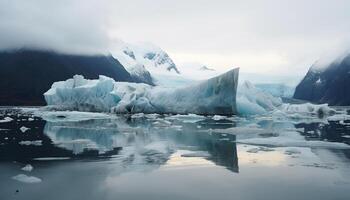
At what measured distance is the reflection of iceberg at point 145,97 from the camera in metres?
30.8

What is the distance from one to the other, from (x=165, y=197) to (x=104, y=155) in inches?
190

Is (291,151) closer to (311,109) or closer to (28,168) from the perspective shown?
(28,168)

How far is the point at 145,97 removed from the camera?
35844 millimetres

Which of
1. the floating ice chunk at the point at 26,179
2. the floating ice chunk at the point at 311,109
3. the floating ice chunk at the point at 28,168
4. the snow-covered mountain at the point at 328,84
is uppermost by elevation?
the snow-covered mountain at the point at 328,84

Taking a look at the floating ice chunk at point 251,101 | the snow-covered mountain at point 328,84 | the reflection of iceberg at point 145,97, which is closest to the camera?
the reflection of iceberg at point 145,97

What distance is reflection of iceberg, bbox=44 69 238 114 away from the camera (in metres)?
30.8

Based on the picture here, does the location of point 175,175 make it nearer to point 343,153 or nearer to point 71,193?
point 71,193

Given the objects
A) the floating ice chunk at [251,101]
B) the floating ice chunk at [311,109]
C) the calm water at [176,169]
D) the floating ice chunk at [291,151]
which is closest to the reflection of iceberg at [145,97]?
the floating ice chunk at [251,101]

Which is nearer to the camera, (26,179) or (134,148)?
(26,179)

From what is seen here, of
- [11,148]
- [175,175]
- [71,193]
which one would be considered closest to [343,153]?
[175,175]

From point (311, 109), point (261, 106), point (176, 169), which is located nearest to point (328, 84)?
point (311, 109)

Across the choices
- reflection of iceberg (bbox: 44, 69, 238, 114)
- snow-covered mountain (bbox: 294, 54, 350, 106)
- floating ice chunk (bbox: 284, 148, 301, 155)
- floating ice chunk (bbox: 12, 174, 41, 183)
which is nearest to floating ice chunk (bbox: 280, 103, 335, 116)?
reflection of iceberg (bbox: 44, 69, 238, 114)

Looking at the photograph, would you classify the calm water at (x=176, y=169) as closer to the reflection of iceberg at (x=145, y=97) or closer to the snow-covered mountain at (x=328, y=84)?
the reflection of iceberg at (x=145, y=97)

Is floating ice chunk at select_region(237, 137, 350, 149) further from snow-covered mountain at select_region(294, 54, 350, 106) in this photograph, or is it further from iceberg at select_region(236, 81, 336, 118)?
snow-covered mountain at select_region(294, 54, 350, 106)
